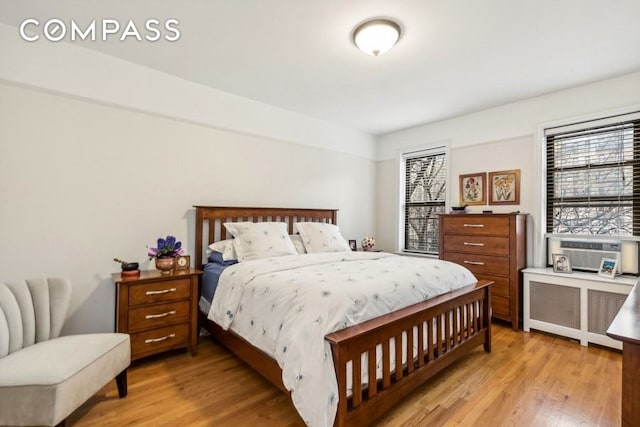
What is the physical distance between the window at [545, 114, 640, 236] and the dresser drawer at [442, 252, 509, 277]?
2.24 feet

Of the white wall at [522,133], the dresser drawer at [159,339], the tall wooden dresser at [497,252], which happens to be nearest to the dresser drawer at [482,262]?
the tall wooden dresser at [497,252]

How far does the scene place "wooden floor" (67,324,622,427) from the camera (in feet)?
5.60

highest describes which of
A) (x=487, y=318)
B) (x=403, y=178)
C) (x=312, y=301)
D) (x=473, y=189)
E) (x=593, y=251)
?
(x=403, y=178)

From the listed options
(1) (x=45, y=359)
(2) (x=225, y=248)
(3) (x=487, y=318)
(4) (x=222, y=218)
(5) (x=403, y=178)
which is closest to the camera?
(1) (x=45, y=359)

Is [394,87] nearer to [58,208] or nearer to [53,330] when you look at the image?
[58,208]

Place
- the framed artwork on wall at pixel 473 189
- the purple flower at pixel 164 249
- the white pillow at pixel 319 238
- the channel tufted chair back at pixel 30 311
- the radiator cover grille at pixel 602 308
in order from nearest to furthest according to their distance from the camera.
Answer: the channel tufted chair back at pixel 30 311 < the purple flower at pixel 164 249 < the radiator cover grille at pixel 602 308 < the white pillow at pixel 319 238 < the framed artwork on wall at pixel 473 189

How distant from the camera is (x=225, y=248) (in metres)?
2.82

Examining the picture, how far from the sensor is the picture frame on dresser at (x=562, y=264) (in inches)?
117

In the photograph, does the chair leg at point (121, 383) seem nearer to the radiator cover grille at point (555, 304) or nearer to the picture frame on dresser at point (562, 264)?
the radiator cover grille at point (555, 304)

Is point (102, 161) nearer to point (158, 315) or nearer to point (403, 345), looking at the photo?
point (158, 315)

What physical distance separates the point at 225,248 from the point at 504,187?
10.4 ft

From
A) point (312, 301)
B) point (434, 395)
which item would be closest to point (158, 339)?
point (312, 301)

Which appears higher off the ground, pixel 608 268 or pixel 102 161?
pixel 102 161

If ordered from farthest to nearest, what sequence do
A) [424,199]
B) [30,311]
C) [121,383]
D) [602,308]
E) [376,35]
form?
[424,199], [602,308], [376,35], [121,383], [30,311]
